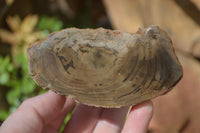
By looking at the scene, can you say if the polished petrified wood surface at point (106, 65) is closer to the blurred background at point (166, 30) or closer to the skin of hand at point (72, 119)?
the skin of hand at point (72, 119)

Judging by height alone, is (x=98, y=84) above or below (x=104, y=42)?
below

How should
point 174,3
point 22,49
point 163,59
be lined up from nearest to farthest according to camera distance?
point 163,59, point 174,3, point 22,49

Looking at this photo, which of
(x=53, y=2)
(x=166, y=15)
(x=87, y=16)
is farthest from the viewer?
(x=87, y=16)

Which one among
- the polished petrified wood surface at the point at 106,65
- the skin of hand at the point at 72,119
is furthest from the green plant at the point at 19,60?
the polished petrified wood surface at the point at 106,65

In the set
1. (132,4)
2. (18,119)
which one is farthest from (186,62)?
(18,119)

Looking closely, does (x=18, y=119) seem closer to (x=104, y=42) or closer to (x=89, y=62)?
(x=89, y=62)

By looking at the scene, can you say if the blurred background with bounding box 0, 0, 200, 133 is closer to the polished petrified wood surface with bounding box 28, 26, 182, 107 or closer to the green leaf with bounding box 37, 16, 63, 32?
the green leaf with bounding box 37, 16, 63, 32

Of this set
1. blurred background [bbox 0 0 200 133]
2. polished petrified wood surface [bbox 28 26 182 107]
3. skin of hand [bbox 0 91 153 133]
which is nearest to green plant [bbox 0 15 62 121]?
blurred background [bbox 0 0 200 133]
